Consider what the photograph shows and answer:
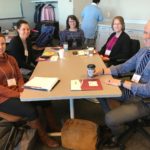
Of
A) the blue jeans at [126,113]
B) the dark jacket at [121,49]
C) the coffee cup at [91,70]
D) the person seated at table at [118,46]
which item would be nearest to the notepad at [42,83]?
the coffee cup at [91,70]

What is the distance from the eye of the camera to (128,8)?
5.12 meters

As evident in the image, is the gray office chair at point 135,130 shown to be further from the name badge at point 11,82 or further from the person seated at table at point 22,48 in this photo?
the person seated at table at point 22,48

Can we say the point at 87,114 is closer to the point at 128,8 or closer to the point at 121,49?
the point at 121,49

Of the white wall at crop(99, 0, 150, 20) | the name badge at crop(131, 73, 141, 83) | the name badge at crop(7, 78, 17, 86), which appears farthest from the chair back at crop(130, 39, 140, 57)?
the white wall at crop(99, 0, 150, 20)

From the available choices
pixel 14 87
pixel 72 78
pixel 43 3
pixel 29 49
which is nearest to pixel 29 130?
pixel 14 87

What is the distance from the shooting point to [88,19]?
4.83 meters

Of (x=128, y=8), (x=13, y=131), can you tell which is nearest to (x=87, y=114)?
(x=13, y=131)

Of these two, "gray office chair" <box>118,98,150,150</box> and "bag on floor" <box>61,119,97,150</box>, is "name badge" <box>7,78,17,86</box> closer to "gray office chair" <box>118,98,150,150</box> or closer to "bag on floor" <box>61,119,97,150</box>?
"bag on floor" <box>61,119,97,150</box>

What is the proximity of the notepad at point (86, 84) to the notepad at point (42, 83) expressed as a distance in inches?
6.9

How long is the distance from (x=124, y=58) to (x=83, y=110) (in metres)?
0.93

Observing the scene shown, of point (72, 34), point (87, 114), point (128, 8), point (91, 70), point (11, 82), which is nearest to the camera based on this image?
point (91, 70)

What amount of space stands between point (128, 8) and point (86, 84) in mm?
3736

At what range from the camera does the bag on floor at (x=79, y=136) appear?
2.10 m

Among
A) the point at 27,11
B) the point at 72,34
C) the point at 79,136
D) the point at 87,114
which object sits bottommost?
the point at 87,114
